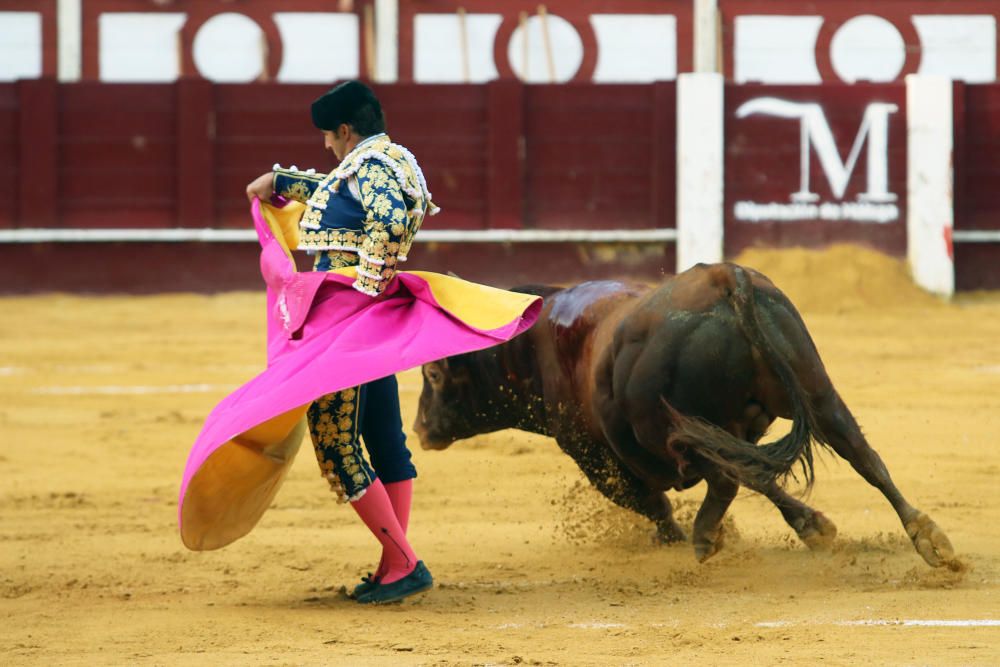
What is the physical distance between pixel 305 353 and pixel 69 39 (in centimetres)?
894

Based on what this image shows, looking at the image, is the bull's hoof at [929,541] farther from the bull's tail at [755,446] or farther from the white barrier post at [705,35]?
the white barrier post at [705,35]

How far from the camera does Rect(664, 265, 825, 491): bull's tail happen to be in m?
3.26

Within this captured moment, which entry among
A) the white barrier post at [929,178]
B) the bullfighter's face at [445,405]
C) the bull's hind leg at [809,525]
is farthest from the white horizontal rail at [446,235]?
the bull's hind leg at [809,525]

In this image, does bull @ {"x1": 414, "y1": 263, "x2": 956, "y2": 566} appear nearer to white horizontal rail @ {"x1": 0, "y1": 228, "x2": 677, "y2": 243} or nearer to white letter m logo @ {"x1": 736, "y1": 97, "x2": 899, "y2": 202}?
white horizontal rail @ {"x1": 0, "y1": 228, "x2": 677, "y2": 243}

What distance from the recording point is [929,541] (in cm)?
331

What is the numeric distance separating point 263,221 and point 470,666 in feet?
4.05

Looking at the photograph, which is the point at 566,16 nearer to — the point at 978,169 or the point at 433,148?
the point at 433,148

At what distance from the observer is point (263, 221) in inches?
139

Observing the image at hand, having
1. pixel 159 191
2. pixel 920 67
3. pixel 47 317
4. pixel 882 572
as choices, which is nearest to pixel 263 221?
pixel 882 572

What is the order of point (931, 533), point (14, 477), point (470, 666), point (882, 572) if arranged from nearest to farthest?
point (470, 666) → point (931, 533) → point (882, 572) → point (14, 477)

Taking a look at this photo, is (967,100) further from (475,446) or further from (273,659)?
(273,659)

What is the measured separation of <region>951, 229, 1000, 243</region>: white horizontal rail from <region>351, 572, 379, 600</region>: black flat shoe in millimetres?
6781

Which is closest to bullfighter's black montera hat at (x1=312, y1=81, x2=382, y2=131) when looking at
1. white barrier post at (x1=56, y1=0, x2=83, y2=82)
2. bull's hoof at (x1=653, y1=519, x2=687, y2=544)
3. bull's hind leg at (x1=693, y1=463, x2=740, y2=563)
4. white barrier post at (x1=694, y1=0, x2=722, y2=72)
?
bull's hind leg at (x1=693, y1=463, x2=740, y2=563)

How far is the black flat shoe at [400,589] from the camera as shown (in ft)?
11.1
